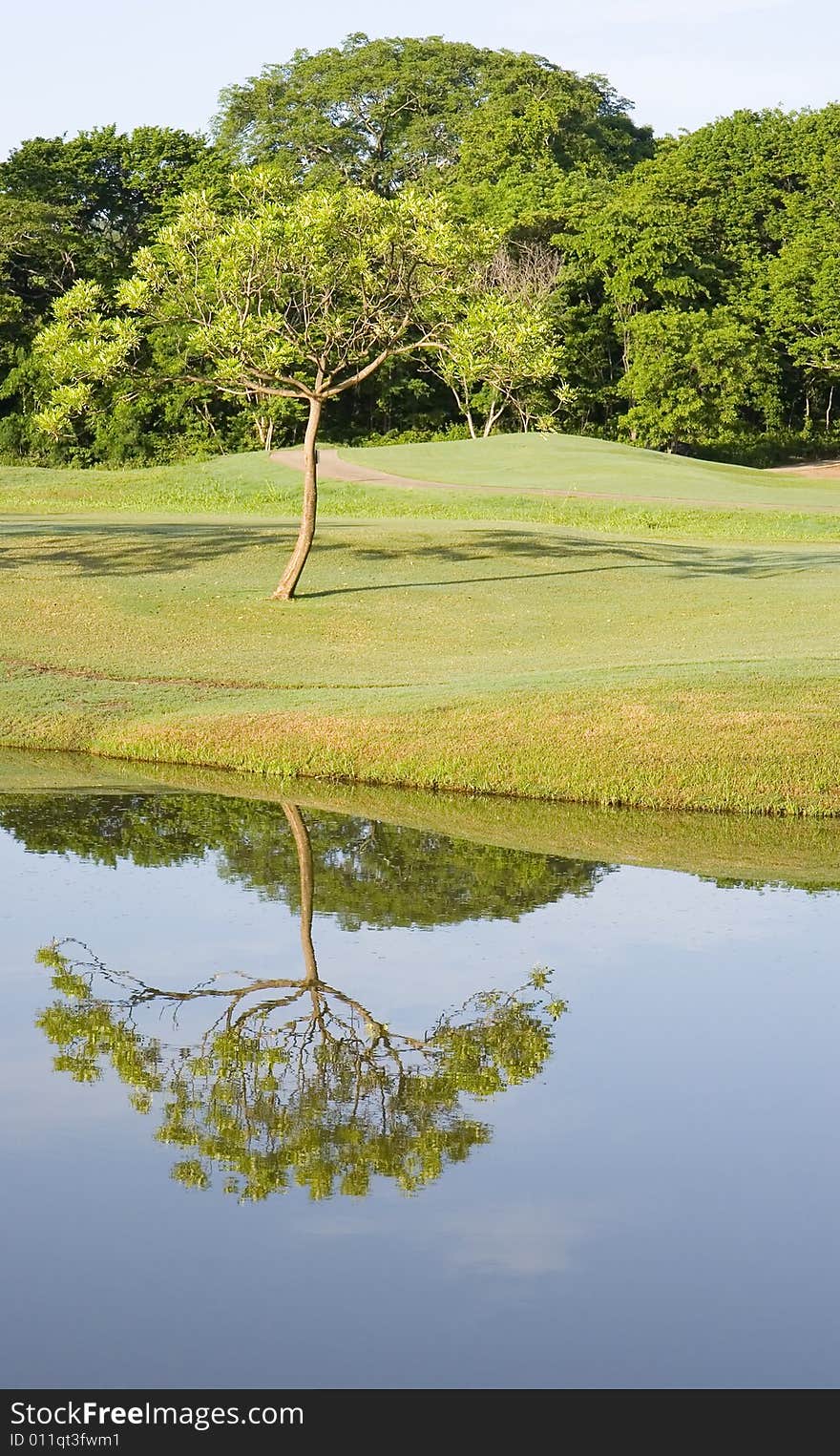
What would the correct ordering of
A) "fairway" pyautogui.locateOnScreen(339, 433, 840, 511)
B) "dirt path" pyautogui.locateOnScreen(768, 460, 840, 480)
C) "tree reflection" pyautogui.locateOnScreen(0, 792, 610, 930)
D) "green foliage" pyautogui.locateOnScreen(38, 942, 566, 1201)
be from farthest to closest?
"dirt path" pyautogui.locateOnScreen(768, 460, 840, 480)
"fairway" pyautogui.locateOnScreen(339, 433, 840, 511)
"tree reflection" pyautogui.locateOnScreen(0, 792, 610, 930)
"green foliage" pyautogui.locateOnScreen(38, 942, 566, 1201)

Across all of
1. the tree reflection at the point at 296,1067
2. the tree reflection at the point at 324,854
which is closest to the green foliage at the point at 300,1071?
the tree reflection at the point at 296,1067

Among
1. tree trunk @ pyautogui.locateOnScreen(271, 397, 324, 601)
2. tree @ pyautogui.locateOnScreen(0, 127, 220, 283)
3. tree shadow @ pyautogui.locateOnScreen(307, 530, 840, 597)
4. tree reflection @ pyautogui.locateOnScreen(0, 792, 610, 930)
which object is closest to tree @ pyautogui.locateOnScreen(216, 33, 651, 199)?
tree @ pyautogui.locateOnScreen(0, 127, 220, 283)

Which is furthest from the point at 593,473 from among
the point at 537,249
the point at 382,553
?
the point at 537,249

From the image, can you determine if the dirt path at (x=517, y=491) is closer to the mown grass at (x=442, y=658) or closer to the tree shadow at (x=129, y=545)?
the mown grass at (x=442, y=658)

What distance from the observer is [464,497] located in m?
48.4

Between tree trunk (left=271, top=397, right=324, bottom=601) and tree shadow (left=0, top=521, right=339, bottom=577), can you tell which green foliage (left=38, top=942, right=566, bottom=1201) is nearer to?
tree trunk (left=271, top=397, right=324, bottom=601)

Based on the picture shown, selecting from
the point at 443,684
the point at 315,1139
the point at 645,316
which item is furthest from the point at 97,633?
the point at 645,316

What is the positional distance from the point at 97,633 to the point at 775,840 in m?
14.5

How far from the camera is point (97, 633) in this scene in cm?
2753

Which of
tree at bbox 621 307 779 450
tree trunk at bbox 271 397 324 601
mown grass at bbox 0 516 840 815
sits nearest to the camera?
mown grass at bbox 0 516 840 815

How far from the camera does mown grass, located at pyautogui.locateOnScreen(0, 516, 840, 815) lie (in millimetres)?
18891

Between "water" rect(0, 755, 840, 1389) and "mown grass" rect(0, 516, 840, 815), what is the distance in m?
3.62

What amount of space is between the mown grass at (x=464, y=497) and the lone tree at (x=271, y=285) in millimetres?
15787

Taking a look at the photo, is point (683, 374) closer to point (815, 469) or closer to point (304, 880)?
point (815, 469)
